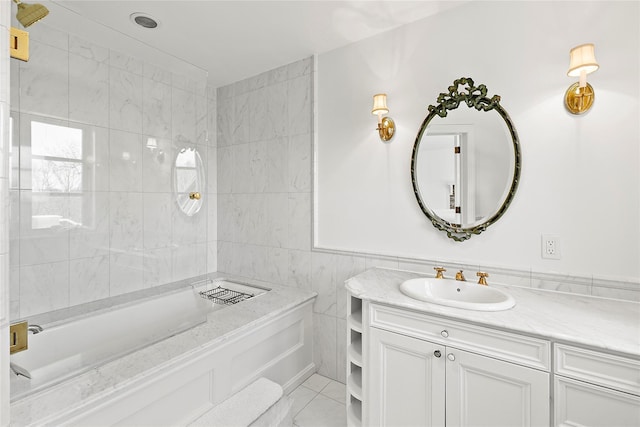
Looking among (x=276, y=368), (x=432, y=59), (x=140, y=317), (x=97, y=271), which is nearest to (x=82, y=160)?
(x=97, y=271)

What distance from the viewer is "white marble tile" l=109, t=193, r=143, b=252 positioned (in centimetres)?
221

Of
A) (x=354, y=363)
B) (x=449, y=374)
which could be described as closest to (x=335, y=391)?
(x=354, y=363)

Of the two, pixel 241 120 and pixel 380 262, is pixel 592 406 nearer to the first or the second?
pixel 380 262

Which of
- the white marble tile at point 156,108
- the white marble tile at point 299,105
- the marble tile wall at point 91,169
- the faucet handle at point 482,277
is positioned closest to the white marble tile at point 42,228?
the marble tile wall at point 91,169

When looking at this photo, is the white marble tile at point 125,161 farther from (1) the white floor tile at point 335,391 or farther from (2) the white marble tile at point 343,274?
(1) the white floor tile at point 335,391

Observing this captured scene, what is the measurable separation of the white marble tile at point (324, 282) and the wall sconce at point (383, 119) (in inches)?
37.6

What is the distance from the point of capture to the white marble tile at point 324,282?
2.39 meters

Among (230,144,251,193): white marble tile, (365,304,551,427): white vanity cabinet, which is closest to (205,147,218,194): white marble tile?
(230,144,251,193): white marble tile

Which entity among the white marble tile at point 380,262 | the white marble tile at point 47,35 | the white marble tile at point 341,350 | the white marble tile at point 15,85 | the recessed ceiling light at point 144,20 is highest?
the recessed ceiling light at point 144,20

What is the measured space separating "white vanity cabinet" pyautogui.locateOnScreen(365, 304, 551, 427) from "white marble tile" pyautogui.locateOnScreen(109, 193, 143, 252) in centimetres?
183

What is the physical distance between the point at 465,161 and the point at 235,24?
1727mm

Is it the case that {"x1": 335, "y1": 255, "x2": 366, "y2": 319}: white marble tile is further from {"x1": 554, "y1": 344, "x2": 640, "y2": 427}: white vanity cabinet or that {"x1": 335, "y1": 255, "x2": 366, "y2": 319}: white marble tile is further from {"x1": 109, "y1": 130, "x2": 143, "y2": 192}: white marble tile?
{"x1": 109, "y1": 130, "x2": 143, "y2": 192}: white marble tile

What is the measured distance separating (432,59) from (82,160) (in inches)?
89.2

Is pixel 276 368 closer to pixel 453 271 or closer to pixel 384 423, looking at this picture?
pixel 384 423
